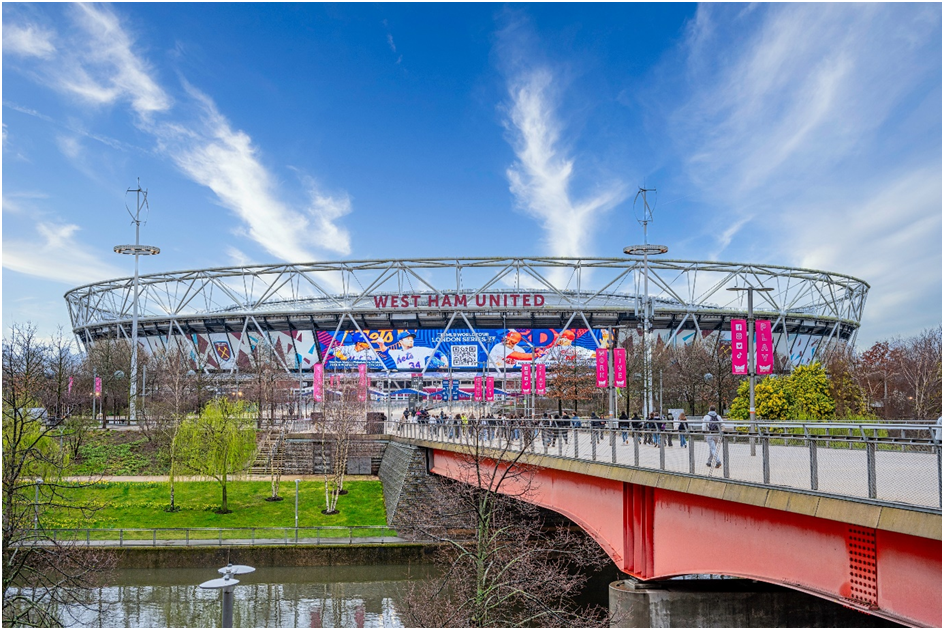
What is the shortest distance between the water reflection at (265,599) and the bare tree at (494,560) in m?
2.02

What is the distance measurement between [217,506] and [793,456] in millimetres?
36975

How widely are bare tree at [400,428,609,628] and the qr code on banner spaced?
5151cm

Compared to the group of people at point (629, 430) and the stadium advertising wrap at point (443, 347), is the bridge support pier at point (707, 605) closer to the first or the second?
the group of people at point (629, 430)

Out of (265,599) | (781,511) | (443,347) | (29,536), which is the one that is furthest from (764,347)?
(443,347)

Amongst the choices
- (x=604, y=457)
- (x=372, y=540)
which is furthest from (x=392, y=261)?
(x=604, y=457)

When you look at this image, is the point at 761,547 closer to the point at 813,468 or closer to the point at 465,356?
the point at 813,468

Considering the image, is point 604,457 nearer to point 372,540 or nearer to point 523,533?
point 523,533

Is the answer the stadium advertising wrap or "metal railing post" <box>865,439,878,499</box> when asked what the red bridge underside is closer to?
"metal railing post" <box>865,439,878,499</box>

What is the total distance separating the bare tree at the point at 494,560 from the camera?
19.3m

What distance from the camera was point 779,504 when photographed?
41.9 ft

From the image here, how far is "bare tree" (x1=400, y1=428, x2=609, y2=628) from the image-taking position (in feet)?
63.3

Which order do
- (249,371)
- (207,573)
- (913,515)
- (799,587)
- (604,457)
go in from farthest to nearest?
(249,371), (207,573), (604,457), (799,587), (913,515)

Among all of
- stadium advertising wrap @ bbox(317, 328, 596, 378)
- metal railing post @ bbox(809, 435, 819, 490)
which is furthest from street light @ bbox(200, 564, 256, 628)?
stadium advertising wrap @ bbox(317, 328, 596, 378)

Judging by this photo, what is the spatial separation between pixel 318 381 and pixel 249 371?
24425 millimetres
